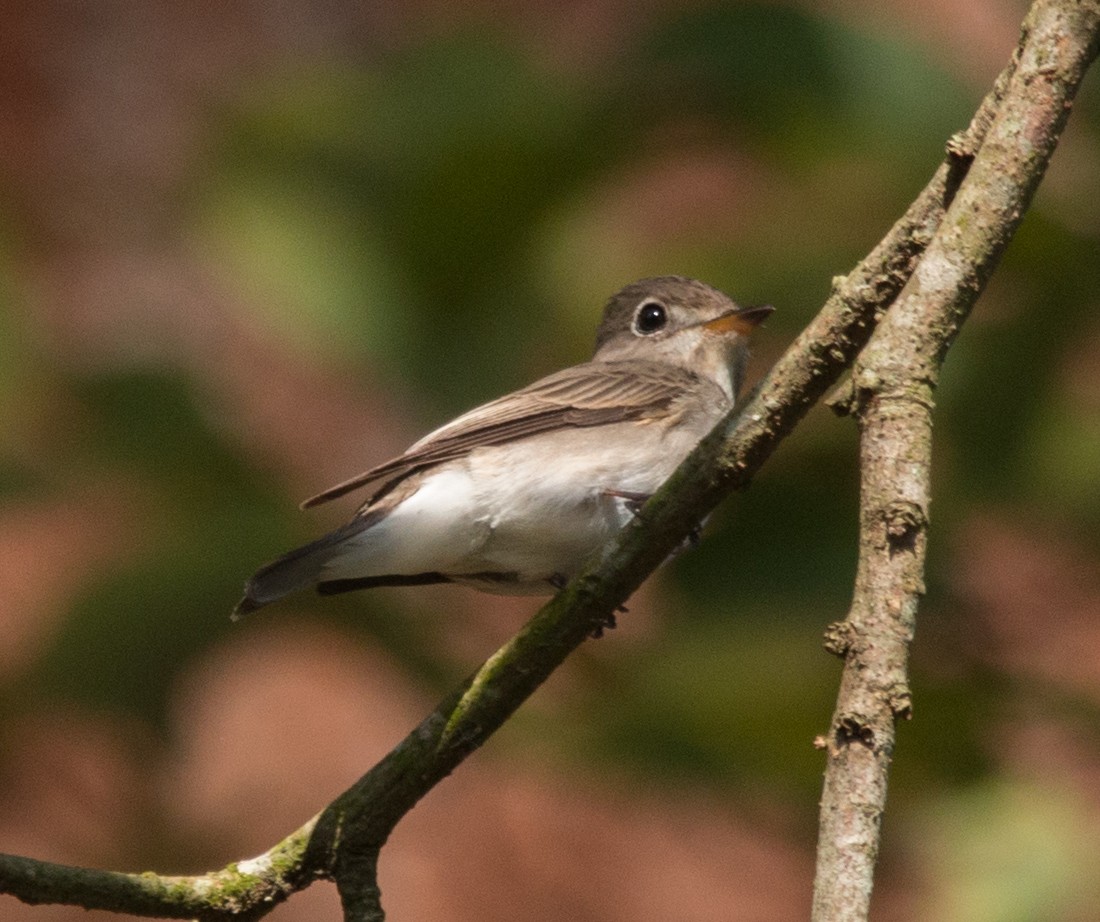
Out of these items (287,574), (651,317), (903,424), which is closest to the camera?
(903,424)

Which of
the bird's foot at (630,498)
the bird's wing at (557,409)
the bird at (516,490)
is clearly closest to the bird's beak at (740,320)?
the bird at (516,490)

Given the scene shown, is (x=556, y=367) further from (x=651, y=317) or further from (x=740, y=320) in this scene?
(x=740, y=320)

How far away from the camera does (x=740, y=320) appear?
14.1 ft

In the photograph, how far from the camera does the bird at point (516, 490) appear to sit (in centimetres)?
347

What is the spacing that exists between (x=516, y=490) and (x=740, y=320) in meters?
0.96

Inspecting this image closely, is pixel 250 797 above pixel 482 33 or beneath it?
beneath

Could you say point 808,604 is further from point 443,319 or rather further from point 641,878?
point 641,878

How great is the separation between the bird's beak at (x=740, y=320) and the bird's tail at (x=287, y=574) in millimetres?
1327

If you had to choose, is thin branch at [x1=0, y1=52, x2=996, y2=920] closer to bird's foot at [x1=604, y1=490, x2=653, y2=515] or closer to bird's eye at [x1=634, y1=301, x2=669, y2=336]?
bird's foot at [x1=604, y1=490, x2=653, y2=515]

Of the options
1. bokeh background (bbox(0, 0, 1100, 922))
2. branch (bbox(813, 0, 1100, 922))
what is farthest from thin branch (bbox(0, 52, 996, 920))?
bokeh background (bbox(0, 0, 1100, 922))

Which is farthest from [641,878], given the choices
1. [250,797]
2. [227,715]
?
[250,797]

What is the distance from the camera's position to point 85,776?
25.8 ft

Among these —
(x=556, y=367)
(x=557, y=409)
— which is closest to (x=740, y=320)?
(x=557, y=409)

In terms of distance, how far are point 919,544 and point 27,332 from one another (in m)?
3.13
